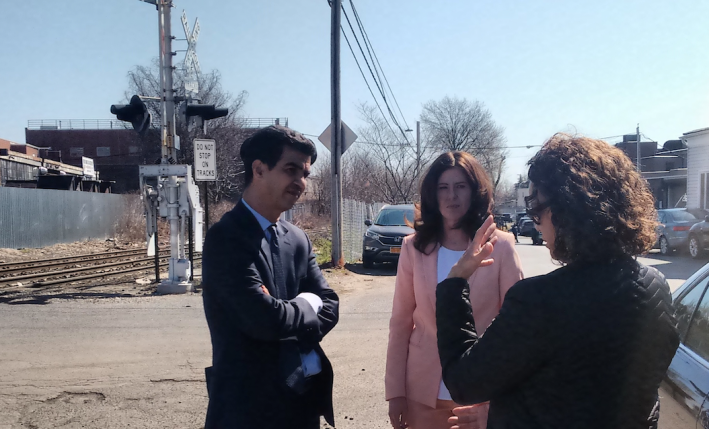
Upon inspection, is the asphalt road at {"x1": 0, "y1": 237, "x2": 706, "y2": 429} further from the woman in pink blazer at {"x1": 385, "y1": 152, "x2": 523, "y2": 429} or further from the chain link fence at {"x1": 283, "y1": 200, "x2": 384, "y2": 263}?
the chain link fence at {"x1": 283, "y1": 200, "x2": 384, "y2": 263}

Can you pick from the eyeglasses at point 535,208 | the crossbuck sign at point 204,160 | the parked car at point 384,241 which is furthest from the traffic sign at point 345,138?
the eyeglasses at point 535,208

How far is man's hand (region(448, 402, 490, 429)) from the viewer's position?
6.59 ft

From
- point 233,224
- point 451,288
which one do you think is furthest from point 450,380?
point 233,224

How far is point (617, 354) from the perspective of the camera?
1444 millimetres

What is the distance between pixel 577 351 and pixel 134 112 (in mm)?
9629

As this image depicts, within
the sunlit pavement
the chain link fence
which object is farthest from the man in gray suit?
the chain link fence

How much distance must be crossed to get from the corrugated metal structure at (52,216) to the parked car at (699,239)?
2576cm

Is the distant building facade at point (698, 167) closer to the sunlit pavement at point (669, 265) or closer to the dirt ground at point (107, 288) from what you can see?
the sunlit pavement at point (669, 265)

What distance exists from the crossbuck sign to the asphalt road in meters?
2.32

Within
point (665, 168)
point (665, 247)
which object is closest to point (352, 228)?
point (665, 247)

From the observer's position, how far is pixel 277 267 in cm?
223

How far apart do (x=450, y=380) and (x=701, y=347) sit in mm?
1616

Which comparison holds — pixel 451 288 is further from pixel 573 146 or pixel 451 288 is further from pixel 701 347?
pixel 701 347

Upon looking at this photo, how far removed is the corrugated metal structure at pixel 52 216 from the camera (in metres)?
23.1
